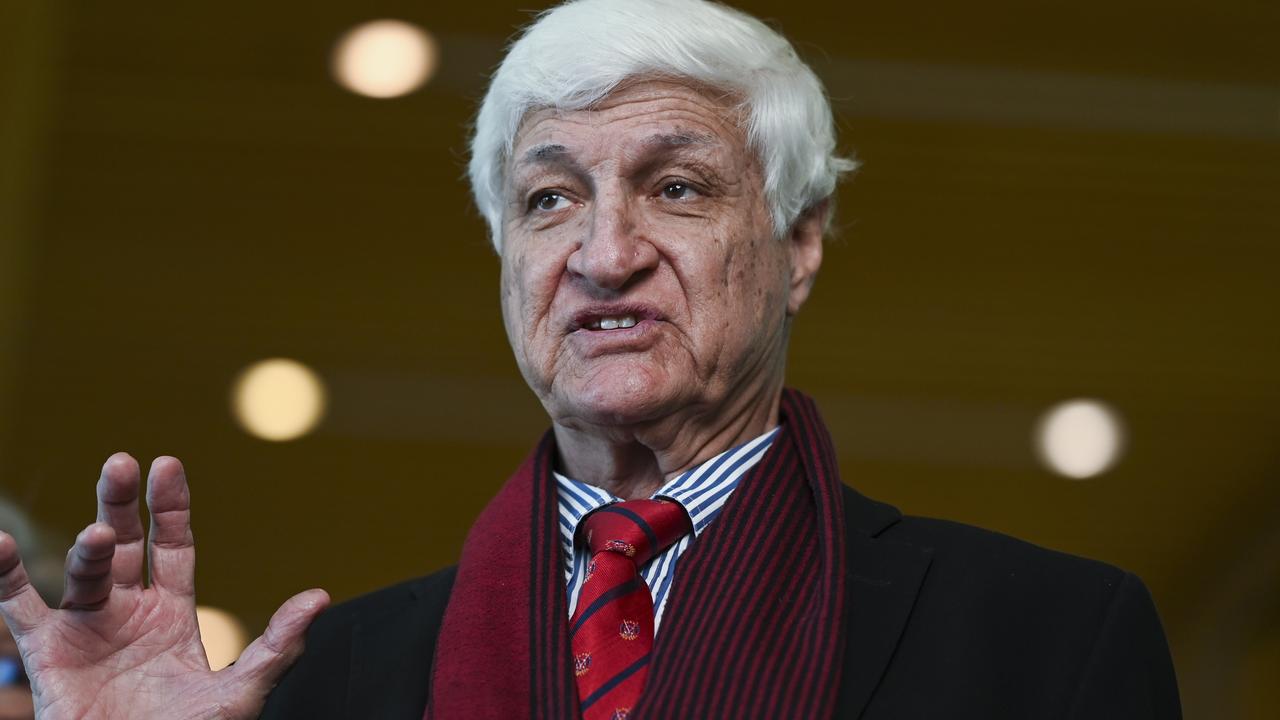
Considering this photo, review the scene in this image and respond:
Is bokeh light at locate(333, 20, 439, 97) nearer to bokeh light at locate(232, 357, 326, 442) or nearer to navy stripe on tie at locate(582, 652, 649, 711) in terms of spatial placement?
bokeh light at locate(232, 357, 326, 442)

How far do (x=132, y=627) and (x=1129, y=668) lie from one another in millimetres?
1082

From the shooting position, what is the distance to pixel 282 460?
4.68 metres

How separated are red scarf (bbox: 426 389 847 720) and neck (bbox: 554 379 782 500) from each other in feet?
0.16

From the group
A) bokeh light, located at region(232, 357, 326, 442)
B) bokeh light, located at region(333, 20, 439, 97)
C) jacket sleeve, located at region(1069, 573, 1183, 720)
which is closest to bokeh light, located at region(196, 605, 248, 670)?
bokeh light, located at region(232, 357, 326, 442)

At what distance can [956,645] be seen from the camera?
163 cm

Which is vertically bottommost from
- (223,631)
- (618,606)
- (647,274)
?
(223,631)

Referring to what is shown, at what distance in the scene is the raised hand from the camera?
165 centimetres

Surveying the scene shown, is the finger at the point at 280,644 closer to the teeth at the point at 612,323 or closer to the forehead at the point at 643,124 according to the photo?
the teeth at the point at 612,323

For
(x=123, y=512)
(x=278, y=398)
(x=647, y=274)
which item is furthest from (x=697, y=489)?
(x=278, y=398)

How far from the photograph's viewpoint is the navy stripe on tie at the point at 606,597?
1702mm

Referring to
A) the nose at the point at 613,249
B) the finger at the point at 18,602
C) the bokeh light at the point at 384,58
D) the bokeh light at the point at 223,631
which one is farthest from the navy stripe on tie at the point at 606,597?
the bokeh light at the point at 223,631

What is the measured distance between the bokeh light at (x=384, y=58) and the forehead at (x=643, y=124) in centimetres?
235

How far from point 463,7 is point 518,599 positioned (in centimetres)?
265

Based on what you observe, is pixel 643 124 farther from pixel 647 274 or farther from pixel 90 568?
pixel 90 568
